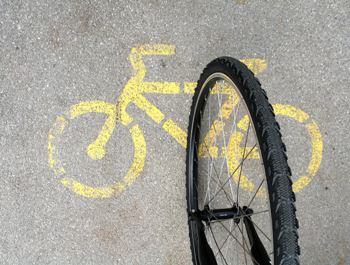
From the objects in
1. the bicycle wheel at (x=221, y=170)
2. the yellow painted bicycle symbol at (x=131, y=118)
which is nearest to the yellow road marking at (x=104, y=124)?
the yellow painted bicycle symbol at (x=131, y=118)

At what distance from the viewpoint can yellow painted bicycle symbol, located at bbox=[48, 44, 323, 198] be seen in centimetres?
313

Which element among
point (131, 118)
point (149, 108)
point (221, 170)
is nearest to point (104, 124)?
point (131, 118)

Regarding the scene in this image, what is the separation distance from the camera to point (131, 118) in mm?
3152

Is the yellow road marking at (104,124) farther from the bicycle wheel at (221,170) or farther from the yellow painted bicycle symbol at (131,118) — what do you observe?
the bicycle wheel at (221,170)

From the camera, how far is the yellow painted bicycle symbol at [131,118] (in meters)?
3.13

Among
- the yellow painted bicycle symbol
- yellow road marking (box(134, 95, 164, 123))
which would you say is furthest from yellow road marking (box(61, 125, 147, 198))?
yellow road marking (box(134, 95, 164, 123))

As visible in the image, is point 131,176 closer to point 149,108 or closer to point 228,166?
point 149,108

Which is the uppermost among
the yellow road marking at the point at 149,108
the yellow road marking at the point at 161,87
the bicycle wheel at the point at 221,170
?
the yellow road marking at the point at 161,87

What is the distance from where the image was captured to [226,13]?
313 centimetres

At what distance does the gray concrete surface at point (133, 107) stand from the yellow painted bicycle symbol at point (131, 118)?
0.05 m

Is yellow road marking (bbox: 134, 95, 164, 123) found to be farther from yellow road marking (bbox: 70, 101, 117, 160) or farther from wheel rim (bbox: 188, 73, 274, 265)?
wheel rim (bbox: 188, 73, 274, 265)

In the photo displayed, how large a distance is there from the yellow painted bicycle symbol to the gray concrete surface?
5cm

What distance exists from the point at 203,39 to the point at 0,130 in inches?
69.1

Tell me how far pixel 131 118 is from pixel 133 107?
3.5 inches
